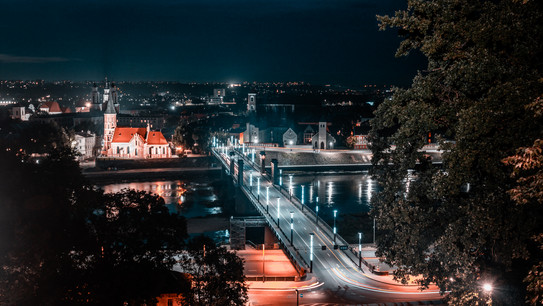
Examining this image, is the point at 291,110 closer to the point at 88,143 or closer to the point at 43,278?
the point at 88,143

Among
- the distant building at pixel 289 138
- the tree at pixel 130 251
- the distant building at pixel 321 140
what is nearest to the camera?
the tree at pixel 130 251

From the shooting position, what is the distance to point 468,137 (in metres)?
8.02

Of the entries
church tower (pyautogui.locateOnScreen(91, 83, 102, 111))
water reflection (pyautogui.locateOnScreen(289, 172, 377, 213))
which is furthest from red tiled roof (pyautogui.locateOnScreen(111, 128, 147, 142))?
church tower (pyautogui.locateOnScreen(91, 83, 102, 111))

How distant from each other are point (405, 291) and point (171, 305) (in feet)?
27.1

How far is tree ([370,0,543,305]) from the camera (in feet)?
25.1

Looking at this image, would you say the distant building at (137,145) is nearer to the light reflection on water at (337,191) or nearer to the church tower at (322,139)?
the light reflection on water at (337,191)

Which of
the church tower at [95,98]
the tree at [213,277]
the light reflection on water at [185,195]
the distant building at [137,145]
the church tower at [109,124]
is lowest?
the light reflection on water at [185,195]

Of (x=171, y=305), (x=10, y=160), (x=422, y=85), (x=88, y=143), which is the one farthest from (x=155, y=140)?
(x=422, y=85)

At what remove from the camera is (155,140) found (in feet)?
200

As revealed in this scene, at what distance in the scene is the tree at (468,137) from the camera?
765 cm

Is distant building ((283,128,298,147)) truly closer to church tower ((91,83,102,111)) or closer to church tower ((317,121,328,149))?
church tower ((317,121,328,149))

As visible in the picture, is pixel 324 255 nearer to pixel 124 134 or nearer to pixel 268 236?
pixel 268 236

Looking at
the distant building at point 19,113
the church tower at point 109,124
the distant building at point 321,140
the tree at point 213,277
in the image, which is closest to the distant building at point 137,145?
the church tower at point 109,124

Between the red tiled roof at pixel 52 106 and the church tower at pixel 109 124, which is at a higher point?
the red tiled roof at pixel 52 106
